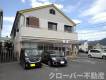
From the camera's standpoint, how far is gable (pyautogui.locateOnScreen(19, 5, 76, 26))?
1974cm

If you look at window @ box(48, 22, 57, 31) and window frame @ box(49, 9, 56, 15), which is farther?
window frame @ box(49, 9, 56, 15)

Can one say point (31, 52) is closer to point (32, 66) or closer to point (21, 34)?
point (32, 66)

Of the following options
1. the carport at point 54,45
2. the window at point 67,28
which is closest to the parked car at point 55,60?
the carport at point 54,45

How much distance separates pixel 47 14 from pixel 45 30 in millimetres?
2849

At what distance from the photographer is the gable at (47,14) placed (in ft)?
64.8

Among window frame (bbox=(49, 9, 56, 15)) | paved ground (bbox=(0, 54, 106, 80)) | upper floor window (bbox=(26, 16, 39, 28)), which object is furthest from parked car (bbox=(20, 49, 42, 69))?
window frame (bbox=(49, 9, 56, 15))

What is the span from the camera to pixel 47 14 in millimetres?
21438

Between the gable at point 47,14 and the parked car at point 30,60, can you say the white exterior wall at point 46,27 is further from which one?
the parked car at point 30,60

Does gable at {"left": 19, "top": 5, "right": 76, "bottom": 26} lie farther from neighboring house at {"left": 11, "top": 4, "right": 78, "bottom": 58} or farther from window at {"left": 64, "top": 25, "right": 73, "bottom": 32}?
window at {"left": 64, "top": 25, "right": 73, "bottom": 32}

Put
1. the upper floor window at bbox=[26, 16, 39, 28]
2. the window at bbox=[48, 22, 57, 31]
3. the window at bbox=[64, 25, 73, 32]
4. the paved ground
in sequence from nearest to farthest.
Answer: the paved ground → the upper floor window at bbox=[26, 16, 39, 28] → the window at bbox=[48, 22, 57, 31] → the window at bbox=[64, 25, 73, 32]

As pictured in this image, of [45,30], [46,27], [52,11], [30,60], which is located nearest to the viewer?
[30,60]

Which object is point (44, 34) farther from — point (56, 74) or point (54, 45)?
point (56, 74)

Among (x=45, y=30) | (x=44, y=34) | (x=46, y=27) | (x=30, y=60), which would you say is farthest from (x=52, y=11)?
(x=30, y=60)

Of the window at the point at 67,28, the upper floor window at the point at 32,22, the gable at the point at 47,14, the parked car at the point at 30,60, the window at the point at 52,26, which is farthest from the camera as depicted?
the window at the point at 67,28
